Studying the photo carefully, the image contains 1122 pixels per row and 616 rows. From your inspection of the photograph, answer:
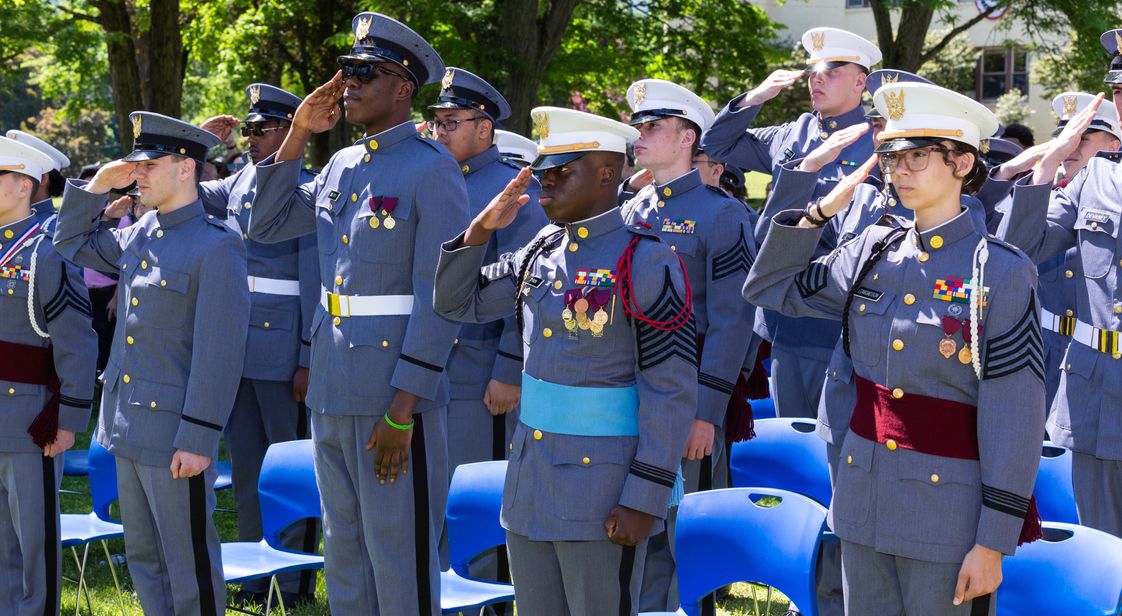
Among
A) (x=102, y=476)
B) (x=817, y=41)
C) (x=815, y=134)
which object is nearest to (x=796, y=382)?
(x=815, y=134)

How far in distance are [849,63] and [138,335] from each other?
3.12 metres

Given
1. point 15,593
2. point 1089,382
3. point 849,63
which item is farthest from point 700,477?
point 15,593

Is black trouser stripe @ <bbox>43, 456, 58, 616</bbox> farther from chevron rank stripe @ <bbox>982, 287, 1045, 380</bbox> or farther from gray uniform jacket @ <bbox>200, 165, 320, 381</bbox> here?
chevron rank stripe @ <bbox>982, 287, 1045, 380</bbox>

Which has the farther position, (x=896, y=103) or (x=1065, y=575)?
(x=1065, y=575)

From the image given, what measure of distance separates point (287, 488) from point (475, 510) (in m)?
0.86

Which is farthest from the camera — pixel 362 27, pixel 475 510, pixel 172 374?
pixel 172 374

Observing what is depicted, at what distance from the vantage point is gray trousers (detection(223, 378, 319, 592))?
599cm

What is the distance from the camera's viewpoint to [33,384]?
510 cm

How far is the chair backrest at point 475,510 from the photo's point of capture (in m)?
4.52

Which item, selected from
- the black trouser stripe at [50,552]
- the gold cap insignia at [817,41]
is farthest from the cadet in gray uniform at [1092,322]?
the black trouser stripe at [50,552]

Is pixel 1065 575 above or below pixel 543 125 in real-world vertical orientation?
below

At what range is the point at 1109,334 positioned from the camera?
15.1ft

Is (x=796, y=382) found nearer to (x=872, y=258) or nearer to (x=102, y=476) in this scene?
(x=872, y=258)

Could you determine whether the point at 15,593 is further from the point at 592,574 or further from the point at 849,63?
the point at 849,63
